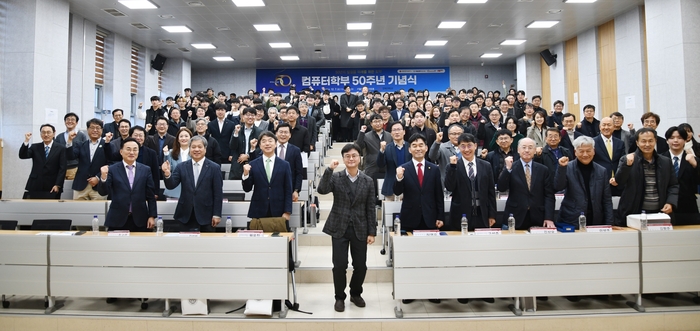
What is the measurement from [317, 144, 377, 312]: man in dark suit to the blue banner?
14.1m

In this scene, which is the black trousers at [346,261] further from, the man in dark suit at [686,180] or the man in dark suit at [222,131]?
the man in dark suit at [222,131]

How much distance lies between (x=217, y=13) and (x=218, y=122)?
4497 millimetres

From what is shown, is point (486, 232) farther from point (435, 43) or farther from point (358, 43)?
point (435, 43)

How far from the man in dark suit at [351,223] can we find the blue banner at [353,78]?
46.2 ft

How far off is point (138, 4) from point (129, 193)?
705 cm

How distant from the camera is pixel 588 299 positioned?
3771 mm

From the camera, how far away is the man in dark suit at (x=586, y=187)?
3734 millimetres

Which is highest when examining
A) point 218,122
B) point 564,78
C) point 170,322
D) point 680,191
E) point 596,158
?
point 564,78

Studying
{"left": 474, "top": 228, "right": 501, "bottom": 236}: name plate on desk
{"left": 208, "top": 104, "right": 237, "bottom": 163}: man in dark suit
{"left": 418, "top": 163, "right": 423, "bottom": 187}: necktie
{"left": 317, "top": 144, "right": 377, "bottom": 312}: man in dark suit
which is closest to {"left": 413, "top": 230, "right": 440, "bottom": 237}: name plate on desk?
{"left": 474, "top": 228, "right": 501, "bottom": 236}: name plate on desk

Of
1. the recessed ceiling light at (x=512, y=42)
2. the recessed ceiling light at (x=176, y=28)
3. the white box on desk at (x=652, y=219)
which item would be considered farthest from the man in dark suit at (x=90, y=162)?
the recessed ceiling light at (x=512, y=42)

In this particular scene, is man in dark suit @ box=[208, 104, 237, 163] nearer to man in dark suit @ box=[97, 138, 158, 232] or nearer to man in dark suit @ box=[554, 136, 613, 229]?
man in dark suit @ box=[97, 138, 158, 232]

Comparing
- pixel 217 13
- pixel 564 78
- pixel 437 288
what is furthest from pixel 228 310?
pixel 564 78

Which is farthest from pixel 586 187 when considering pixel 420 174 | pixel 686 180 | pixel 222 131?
pixel 222 131

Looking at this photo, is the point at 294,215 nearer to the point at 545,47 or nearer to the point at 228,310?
the point at 228,310
